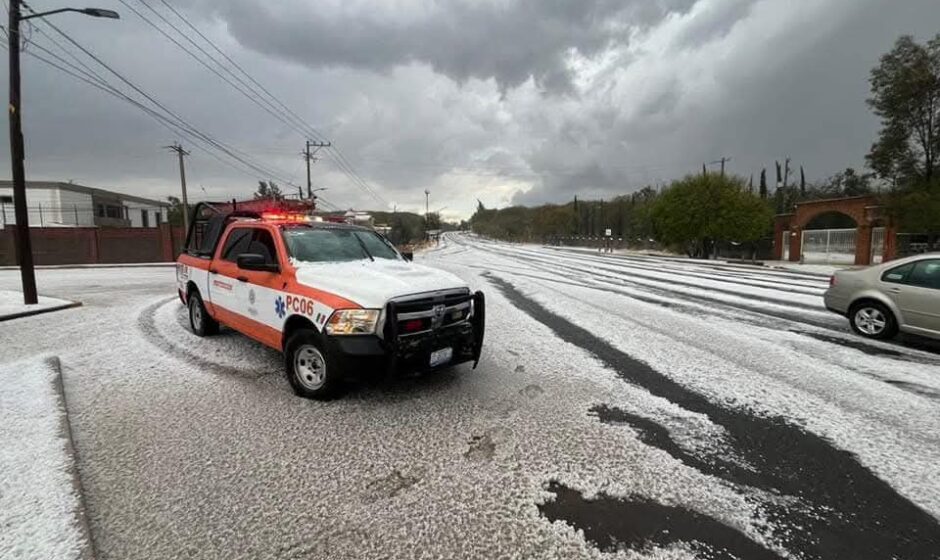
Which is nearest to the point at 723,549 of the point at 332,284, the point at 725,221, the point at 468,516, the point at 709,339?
the point at 468,516

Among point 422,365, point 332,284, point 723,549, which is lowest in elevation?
point 723,549

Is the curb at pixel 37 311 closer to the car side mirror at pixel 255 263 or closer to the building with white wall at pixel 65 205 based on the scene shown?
the car side mirror at pixel 255 263

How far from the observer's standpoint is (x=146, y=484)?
2.97m

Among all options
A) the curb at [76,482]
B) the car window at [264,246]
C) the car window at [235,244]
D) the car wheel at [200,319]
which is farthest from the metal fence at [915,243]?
the curb at [76,482]

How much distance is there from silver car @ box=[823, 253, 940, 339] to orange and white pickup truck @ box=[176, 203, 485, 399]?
6855mm

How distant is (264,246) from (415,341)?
2517mm

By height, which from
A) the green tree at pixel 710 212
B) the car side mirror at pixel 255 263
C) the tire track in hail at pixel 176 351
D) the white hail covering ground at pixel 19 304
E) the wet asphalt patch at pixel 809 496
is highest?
the green tree at pixel 710 212

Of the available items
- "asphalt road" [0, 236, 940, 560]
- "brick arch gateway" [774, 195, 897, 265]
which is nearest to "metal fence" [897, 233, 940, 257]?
"brick arch gateway" [774, 195, 897, 265]

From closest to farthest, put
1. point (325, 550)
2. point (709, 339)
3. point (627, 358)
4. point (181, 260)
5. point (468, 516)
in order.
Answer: point (325, 550), point (468, 516), point (627, 358), point (709, 339), point (181, 260)

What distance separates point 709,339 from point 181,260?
9.12 m

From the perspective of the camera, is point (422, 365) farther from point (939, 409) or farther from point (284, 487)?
point (939, 409)

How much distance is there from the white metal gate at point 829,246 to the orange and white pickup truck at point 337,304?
33.7m

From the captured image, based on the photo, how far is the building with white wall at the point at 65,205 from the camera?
48375mm

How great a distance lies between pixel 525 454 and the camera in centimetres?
Result: 340
